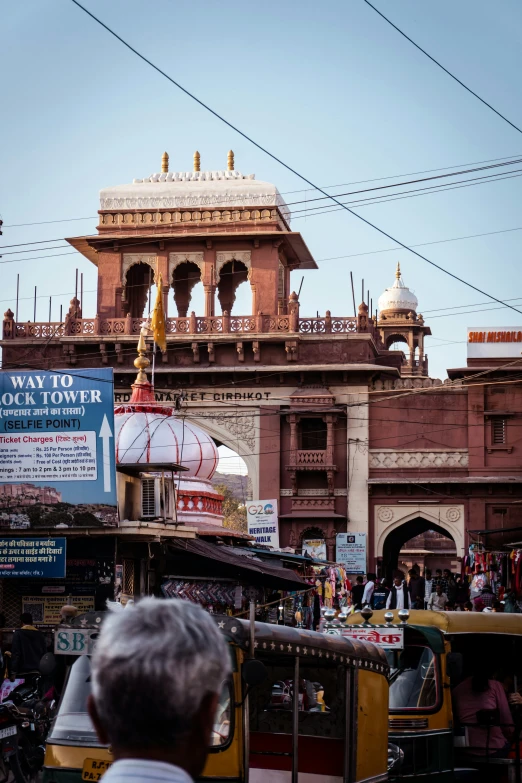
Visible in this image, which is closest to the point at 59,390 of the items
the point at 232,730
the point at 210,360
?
the point at 232,730

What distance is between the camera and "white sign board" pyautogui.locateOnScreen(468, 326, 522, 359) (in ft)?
103

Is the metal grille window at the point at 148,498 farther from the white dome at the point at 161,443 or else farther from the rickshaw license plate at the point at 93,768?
the rickshaw license plate at the point at 93,768

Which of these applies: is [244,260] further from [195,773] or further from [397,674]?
[195,773]

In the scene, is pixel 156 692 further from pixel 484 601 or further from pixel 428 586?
pixel 428 586

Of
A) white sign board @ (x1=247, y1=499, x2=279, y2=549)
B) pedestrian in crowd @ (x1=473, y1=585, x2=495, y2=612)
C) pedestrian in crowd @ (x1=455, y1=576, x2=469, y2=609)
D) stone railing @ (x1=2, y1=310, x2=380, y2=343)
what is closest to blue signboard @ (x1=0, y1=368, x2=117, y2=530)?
pedestrian in crowd @ (x1=473, y1=585, x2=495, y2=612)

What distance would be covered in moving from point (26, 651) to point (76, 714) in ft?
14.4

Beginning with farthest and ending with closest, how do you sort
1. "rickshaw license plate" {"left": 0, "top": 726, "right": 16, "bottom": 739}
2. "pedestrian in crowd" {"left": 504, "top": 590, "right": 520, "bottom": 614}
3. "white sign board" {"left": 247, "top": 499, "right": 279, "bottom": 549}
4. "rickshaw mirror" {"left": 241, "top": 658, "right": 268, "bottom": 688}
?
1. "white sign board" {"left": 247, "top": 499, "right": 279, "bottom": 549}
2. "pedestrian in crowd" {"left": 504, "top": 590, "right": 520, "bottom": 614}
3. "rickshaw license plate" {"left": 0, "top": 726, "right": 16, "bottom": 739}
4. "rickshaw mirror" {"left": 241, "top": 658, "right": 268, "bottom": 688}

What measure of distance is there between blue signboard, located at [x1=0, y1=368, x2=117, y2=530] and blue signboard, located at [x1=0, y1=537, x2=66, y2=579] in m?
0.33

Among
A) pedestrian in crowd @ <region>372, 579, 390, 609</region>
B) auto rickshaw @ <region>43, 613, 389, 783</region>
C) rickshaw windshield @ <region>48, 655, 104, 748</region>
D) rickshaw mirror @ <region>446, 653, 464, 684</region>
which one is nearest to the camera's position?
auto rickshaw @ <region>43, 613, 389, 783</region>

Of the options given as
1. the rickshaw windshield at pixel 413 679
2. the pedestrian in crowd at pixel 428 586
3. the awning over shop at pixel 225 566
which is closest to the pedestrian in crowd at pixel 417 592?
the pedestrian in crowd at pixel 428 586

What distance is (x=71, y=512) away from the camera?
15.0 m

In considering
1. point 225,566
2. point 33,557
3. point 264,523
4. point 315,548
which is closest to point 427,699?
point 33,557

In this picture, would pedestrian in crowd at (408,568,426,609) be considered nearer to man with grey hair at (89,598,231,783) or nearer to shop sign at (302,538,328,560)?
shop sign at (302,538,328,560)

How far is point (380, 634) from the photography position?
29.2ft
